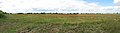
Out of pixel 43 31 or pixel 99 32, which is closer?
pixel 99 32

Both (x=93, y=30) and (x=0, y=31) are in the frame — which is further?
(x=0, y=31)

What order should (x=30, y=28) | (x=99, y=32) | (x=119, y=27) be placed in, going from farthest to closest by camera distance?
(x=30, y=28), (x=119, y=27), (x=99, y=32)

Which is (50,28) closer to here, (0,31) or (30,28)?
(30,28)

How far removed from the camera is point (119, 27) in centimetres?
2400

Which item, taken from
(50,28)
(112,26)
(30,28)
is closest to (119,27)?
(112,26)

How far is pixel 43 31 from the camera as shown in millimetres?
24125

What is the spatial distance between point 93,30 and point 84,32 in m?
1.06

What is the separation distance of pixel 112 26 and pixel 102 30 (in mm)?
1945

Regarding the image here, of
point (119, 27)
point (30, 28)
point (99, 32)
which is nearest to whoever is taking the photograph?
point (99, 32)

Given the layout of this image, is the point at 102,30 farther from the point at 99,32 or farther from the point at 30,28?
the point at 30,28

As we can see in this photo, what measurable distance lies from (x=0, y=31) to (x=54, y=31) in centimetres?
704

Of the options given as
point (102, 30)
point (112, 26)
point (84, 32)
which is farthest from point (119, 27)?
point (84, 32)

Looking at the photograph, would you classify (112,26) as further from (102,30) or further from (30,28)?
(30,28)

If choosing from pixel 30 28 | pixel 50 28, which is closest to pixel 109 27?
pixel 50 28
